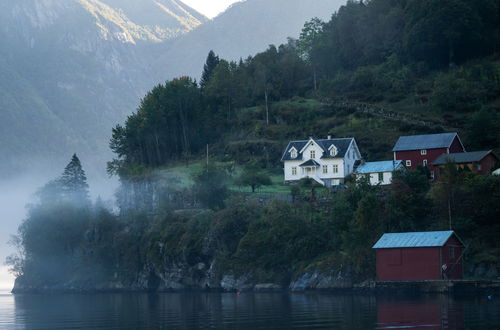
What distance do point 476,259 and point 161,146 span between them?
73.4m

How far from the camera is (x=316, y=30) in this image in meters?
164

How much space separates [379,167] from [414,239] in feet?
85.6

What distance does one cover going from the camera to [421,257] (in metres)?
75.6

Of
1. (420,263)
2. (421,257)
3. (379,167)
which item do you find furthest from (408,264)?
(379,167)

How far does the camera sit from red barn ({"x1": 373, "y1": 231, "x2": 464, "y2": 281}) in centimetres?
7475

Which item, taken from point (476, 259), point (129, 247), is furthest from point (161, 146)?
point (476, 259)

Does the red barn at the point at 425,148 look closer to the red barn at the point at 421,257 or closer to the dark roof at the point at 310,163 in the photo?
the dark roof at the point at 310,163

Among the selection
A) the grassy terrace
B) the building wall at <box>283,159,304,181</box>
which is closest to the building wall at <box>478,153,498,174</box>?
the grassy terrace

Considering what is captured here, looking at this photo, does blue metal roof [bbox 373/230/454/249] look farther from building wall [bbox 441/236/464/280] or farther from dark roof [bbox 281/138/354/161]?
dark roof [bbox 281/138/354/161]

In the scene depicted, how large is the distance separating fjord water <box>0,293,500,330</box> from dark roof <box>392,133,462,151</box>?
29.9 m

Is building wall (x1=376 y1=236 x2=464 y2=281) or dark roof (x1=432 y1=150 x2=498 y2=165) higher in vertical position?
dark roof (x1=432 y1=150 x2=498 y2=165)

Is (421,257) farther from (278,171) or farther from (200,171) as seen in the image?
(200,171)

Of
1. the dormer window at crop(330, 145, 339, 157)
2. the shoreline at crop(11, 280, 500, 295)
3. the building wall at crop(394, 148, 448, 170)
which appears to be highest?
the dormer window at crop(330, 145, 339, 157)

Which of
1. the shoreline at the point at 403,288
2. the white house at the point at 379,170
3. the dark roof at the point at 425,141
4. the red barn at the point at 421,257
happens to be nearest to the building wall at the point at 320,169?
the white house at the point at 379,170
